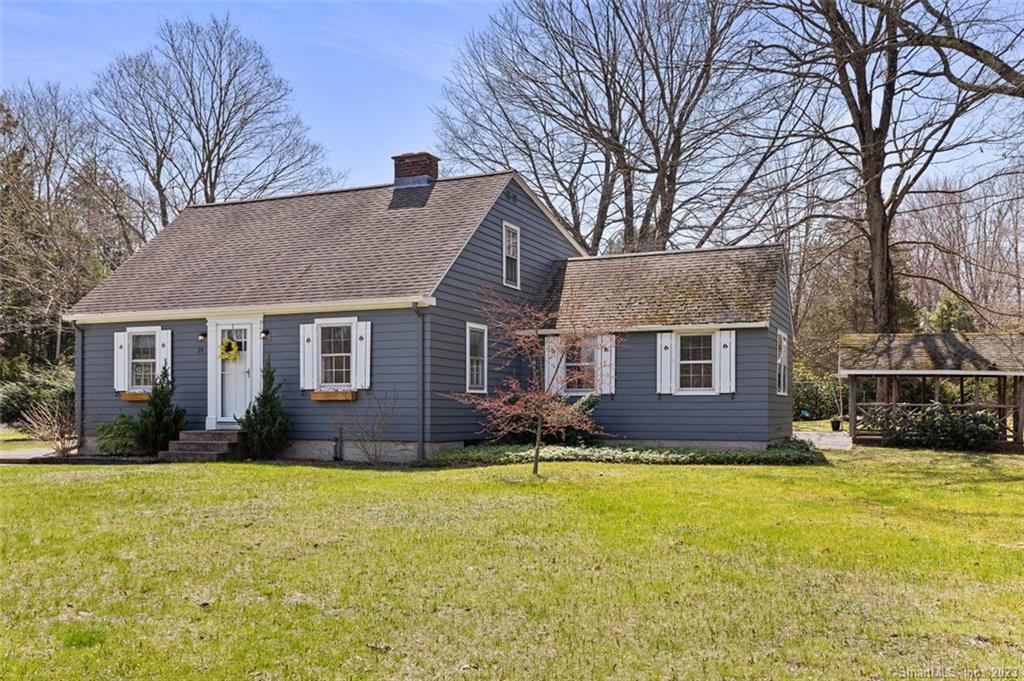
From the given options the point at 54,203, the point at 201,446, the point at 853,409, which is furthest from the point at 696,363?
the point at 54,203

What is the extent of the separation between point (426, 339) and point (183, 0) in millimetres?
6787

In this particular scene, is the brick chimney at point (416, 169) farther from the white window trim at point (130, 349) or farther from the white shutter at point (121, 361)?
the white shutter at point (121, 361)

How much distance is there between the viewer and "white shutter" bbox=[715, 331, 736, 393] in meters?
18.0

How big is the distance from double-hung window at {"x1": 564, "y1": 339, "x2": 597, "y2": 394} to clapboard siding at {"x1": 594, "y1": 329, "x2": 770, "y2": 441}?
0.47 m

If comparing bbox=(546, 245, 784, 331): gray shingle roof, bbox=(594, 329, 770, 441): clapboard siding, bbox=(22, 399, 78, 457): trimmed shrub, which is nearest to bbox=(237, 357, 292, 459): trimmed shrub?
bbox=(22, 399, 78, 457): trimmed shrub

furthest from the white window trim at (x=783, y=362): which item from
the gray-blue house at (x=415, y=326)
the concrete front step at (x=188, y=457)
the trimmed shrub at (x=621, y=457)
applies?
the concrete front step at (x=188, y=457)

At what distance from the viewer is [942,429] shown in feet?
67.0

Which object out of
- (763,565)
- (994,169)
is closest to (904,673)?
(763,565)

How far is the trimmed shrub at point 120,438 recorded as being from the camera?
59.3 ft

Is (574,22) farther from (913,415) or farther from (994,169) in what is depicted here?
(913,415)

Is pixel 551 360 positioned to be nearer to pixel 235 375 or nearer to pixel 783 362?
pixel 783 362

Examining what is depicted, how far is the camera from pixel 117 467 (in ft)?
50.7

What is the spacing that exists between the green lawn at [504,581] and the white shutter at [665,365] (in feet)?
20.0

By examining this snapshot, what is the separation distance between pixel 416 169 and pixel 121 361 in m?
7.58
